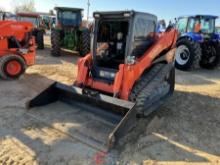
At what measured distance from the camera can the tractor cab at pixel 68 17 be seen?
12281mm

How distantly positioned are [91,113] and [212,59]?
726cm

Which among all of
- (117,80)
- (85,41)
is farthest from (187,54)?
(117,80)

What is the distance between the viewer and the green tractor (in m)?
11.6

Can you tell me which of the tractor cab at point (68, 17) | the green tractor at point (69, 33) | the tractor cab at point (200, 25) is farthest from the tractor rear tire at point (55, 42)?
the tractor cab at point (200, 25)

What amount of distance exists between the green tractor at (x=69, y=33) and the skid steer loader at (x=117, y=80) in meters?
6.21

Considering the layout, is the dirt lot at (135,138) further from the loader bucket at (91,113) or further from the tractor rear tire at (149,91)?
the tractor rear tire at (149,91)

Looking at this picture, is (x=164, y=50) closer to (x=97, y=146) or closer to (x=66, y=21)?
(x=97, y=146)

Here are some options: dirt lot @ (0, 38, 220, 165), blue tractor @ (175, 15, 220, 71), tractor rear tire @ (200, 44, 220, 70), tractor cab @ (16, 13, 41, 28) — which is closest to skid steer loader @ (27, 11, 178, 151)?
dirt lot @ (0, 38, 220, 165)

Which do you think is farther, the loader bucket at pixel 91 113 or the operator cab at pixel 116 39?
the operator cab at pixel 116 39

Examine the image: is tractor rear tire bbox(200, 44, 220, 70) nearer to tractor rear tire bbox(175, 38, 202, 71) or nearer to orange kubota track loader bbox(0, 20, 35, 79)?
tractor rear tire bbox(175, 38, 202, 71)

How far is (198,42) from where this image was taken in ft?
32.2

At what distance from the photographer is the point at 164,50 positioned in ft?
18.6

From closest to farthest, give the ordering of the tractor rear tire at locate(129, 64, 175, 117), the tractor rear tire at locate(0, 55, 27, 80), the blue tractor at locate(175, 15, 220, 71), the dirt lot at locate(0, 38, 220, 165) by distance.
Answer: the dirt lot at locate(0, 38, 220, 165) < the tractor rear tire at locate(129, 64, 175, 117) < the tractor rear tire at locate(0, 55, 27, 80) < the blue tractor at locate(175, 15, 220, 71)

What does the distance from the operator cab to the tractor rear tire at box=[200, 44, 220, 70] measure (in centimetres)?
562
